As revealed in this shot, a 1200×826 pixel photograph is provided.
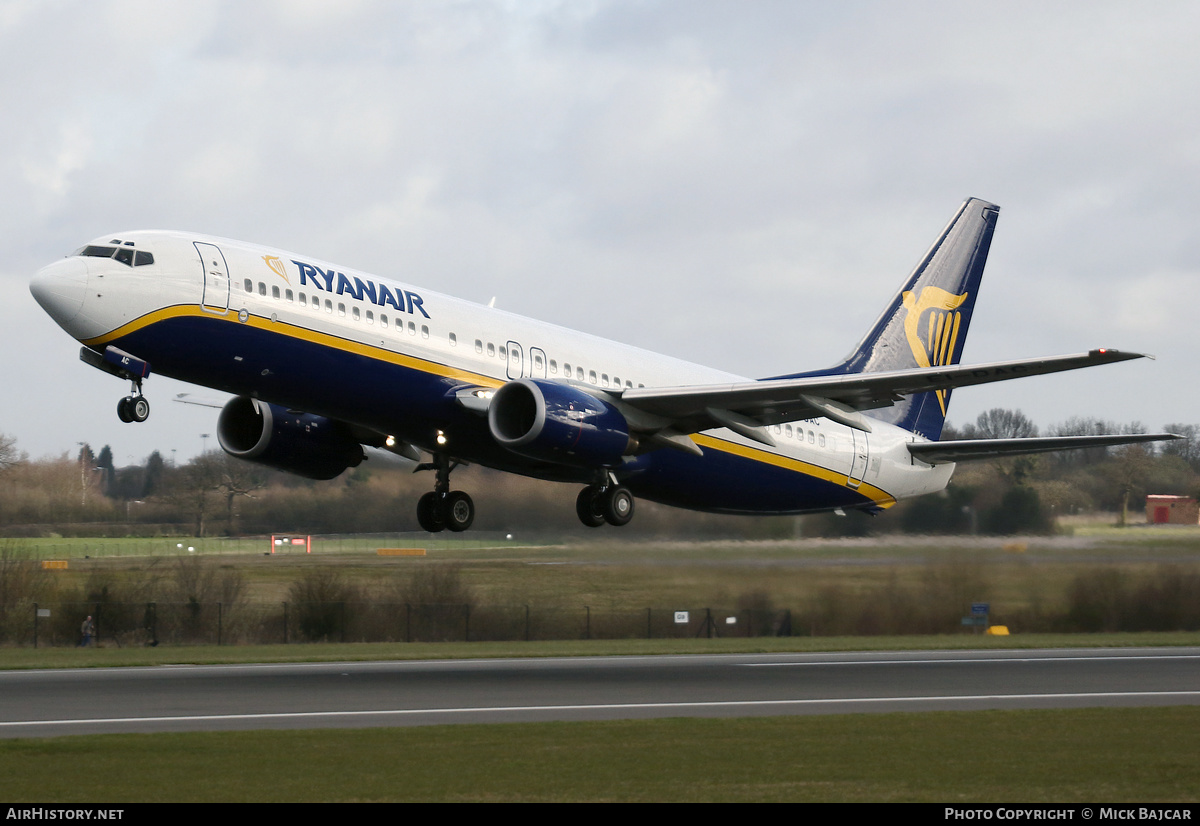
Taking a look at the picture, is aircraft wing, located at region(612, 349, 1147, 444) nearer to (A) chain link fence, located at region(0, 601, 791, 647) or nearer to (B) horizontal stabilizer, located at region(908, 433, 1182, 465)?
(B) horizontal stabilizer, located at region(908, 433, 1182, 465)

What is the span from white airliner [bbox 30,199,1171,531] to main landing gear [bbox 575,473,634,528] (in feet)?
0.16

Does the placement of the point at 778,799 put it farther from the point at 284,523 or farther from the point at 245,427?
the point at 284,523

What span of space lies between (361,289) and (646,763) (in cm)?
1311

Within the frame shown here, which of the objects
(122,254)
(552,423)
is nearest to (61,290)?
(122,254)

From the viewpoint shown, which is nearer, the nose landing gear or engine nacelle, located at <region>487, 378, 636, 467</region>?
the nose landing gear

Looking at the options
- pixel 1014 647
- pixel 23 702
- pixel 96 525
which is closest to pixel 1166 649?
pixel 1014 647

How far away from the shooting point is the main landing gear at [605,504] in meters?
32.1

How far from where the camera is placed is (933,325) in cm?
4222

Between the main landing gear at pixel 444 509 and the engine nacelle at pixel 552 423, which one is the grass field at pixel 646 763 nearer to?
the engine nacelle at pixel 552 423

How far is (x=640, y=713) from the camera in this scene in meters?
25.1

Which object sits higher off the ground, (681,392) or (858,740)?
(681,392)

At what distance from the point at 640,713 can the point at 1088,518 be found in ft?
72.4

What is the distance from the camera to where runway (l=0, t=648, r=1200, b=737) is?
82.2 feet

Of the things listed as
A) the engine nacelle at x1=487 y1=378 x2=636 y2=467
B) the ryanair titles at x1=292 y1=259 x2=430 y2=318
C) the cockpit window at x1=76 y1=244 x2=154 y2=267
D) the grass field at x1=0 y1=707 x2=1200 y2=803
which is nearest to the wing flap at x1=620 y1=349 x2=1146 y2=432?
the engine nacelle at x1=487 y1=378 x2=636 y2=467
